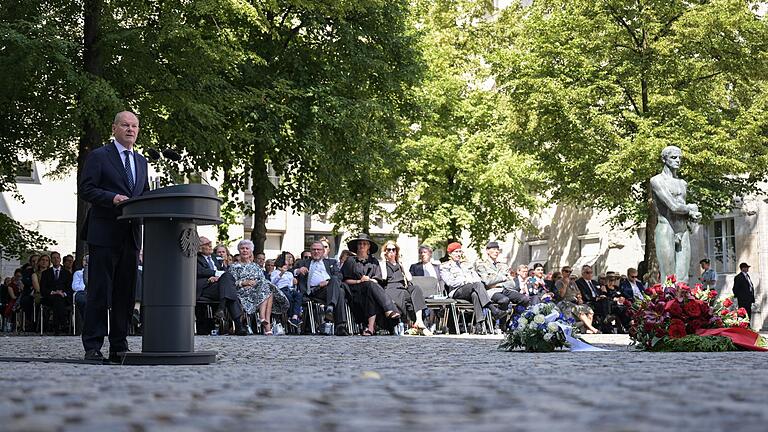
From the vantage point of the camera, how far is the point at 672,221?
577 inches

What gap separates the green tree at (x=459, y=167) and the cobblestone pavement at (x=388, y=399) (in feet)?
100

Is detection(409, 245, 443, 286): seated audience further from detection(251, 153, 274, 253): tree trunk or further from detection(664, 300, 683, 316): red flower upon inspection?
detection(664, 300, 683, 316): red flower

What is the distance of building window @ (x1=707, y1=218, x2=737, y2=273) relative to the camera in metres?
36.0

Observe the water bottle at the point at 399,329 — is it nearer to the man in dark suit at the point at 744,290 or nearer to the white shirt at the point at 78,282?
the white shirt at the point at 78,282

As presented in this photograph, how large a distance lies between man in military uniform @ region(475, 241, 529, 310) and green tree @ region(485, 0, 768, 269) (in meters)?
7.32

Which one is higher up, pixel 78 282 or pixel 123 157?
pixel 123 157

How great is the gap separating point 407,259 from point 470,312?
3240 centimetres

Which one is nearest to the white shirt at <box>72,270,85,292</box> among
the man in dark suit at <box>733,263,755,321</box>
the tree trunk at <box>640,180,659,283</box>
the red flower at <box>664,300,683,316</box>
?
the red flower at <box>664,300,683,316</box>

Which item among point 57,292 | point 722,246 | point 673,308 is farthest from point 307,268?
point 722,246

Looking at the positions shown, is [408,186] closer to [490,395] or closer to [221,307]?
[221,307]

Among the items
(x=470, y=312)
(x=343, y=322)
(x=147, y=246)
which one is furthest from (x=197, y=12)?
(x=147, y=246)

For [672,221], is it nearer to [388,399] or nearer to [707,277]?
[388,399]

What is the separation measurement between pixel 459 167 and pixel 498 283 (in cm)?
1621

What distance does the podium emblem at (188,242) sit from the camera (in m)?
9.27
